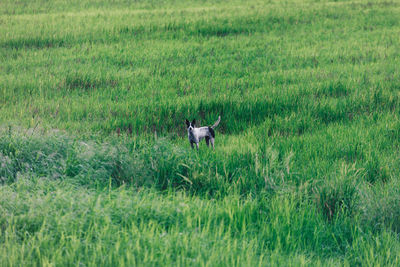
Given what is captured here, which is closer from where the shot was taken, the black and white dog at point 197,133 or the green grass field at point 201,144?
the green grass field at point 201,144

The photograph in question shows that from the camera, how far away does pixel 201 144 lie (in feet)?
16.2

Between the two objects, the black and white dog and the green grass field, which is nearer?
the green grass field

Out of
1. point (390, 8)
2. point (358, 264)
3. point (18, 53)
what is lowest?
point (358, 264)

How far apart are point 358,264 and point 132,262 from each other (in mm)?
1583

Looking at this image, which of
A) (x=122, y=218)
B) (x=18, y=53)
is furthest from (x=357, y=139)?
(x=18, y=53)

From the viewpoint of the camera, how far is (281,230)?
3000 millimetres

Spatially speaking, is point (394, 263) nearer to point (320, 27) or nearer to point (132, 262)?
point (132, 262)

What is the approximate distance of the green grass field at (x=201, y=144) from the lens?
268 cm

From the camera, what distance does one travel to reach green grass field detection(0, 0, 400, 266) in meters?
2.68

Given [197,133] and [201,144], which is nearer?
[197,133]

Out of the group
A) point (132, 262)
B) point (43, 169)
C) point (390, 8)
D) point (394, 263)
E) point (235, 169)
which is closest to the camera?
point (132, 262)

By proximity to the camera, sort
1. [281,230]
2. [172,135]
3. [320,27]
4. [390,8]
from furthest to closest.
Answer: [390,8] < [320,27] < [172,135] < [281,230]

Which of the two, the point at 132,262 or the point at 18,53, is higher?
the point at 18,53

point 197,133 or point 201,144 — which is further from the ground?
point 197,133
